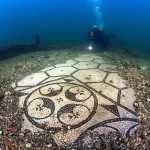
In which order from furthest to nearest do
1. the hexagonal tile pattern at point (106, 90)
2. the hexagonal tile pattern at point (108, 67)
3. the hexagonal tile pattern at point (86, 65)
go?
the hexagonal tile pattern at point (86, 65)
the hexagonal tile pattern at point (108, 67)
the hexagonal tile pattern at point (106, 90)

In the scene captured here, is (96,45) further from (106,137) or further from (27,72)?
(106,137)

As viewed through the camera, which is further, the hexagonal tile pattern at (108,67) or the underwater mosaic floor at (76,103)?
the hexagonal tile pattern at (108,67)

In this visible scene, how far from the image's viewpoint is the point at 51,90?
7.77 meters

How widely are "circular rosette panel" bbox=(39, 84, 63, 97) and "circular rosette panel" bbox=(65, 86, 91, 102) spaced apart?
12.8 inches

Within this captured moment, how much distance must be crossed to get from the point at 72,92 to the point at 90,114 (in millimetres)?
1255

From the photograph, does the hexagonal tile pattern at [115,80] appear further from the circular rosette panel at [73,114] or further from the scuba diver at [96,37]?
the scuba diver at [96,37]

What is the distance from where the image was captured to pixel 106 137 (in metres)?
5.74

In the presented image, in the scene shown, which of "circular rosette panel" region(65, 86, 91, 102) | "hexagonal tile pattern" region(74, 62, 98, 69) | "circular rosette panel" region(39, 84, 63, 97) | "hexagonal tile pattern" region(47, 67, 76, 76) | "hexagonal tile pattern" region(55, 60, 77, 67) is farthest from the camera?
"hexagonal tile pattern" region(55, 60, 77, 67)

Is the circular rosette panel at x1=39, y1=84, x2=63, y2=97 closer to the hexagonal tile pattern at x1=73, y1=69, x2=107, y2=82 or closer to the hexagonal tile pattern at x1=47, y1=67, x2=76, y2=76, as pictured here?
the hexagonal tile pattern at x1=73, y1=69, x2=107, y2=82

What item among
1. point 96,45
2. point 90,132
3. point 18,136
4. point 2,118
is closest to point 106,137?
point 90,132

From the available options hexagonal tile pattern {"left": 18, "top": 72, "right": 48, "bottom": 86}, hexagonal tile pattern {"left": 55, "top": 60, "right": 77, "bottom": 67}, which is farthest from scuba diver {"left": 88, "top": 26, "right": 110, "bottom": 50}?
hexagonal tile pattern {"left": 18, "top": 72, "right": 48, "bottom": 86}

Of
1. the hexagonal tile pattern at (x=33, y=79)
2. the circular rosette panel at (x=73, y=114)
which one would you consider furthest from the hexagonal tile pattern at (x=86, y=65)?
the circular rosette panel at (x=73, y=114)

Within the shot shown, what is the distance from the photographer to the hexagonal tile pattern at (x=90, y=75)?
8.59 meters

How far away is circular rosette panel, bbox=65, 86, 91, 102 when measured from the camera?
7278 millimetres
